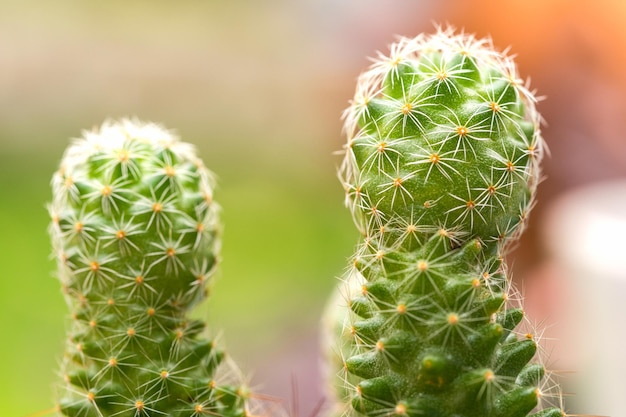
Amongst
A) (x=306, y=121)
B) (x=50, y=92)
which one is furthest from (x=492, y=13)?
(x=50, y=92)

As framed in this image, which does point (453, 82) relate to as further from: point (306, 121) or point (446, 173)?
point (306, 121)

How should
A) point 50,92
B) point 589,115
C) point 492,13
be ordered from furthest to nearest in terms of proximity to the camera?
point 50,92, point 492,13, point 589,115

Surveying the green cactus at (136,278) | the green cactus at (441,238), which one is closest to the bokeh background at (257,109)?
the green cactus at (136,278)

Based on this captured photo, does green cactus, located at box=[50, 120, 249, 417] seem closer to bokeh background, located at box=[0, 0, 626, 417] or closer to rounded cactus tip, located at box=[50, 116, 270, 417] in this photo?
rounded cactus tip, located at box=[50, 116, 270, 417]

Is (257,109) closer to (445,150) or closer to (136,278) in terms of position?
(136,278)

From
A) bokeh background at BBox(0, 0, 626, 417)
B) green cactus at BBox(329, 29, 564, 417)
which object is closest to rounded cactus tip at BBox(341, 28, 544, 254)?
green cactus at BBox(329, 29, 564, 417)

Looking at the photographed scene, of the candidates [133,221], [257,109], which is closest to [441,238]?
[133,221]

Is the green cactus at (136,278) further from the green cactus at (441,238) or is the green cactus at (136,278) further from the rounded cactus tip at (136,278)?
the green cactus at (441,238)
